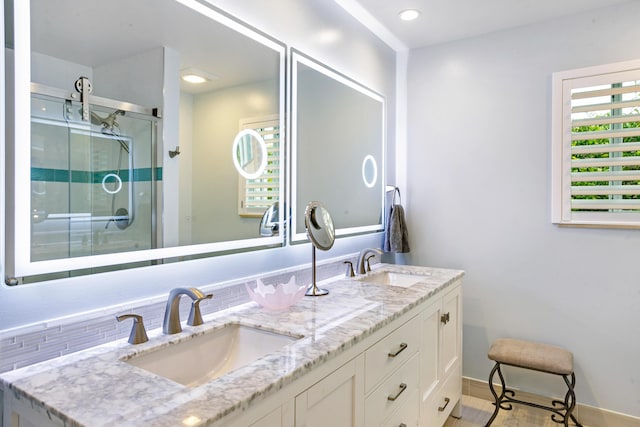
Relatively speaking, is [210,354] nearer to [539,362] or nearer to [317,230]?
[317,230]

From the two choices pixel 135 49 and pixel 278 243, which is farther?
pixel 278 243

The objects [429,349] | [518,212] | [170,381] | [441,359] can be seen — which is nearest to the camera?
[170,381]

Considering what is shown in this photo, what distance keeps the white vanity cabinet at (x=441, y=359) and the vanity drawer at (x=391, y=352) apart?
0.44 ft

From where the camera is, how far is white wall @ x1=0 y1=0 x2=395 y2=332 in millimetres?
1029

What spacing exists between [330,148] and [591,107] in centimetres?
154

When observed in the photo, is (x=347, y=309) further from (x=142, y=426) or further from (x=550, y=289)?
(x=550, y=289)

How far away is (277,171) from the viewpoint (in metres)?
1.82

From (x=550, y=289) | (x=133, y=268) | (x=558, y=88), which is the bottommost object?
(x=550, y=289)

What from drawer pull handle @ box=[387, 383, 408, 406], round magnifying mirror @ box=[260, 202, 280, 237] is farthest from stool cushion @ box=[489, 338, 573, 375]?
round magnifying mirror @ box=[260, 202, 280, 237]

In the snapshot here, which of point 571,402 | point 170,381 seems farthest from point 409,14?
point 571,402

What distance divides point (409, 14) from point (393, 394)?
83.0 inches

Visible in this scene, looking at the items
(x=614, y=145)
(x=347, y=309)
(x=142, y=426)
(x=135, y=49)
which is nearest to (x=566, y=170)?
(x=614, y=145)

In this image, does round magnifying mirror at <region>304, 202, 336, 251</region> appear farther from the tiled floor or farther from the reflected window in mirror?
the tiled floor

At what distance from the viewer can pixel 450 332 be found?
2.17 meters
